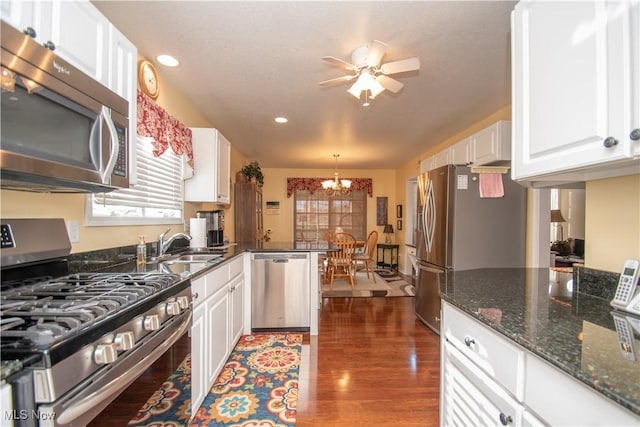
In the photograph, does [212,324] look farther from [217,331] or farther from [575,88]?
[575,88]

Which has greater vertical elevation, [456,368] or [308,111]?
[308,111]

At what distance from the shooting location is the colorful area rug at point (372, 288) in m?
4.36

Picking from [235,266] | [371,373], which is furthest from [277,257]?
[371,373]

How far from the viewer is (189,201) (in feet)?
9.16

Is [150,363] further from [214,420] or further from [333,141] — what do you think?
[333,141]

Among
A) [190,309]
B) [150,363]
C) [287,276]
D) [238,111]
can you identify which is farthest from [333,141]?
[150,363]

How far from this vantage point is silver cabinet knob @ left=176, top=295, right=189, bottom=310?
131 centimetres

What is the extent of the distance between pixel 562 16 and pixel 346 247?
406 centimetres

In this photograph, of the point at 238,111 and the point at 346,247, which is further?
the point at 346,247

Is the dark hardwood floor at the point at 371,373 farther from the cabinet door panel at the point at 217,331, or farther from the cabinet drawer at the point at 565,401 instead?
the cabinet drawer at the point at 565,401

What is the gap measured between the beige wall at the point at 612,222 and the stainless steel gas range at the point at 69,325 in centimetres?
186

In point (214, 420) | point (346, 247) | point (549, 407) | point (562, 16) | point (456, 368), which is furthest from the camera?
point (346, 247)

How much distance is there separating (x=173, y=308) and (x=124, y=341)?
1.15 ft

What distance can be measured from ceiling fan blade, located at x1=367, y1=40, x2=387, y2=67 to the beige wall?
1265mm
